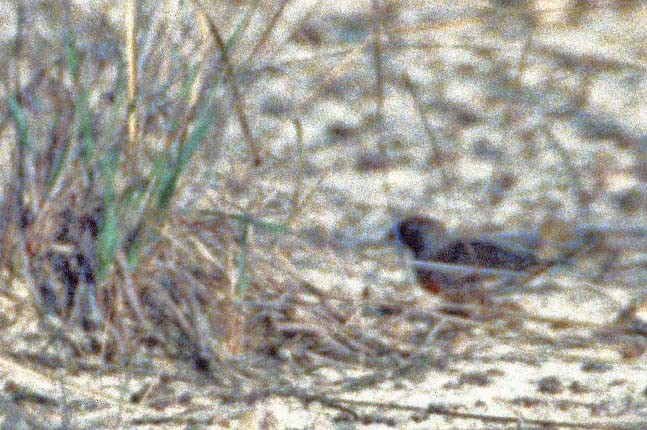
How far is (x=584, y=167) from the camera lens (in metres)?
2.36

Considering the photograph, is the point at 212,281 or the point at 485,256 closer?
the point at 212,281

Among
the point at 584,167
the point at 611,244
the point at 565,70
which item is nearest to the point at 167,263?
the point at 611,244

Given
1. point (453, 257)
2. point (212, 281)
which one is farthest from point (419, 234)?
point (212, 281)

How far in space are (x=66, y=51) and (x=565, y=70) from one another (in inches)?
50.6

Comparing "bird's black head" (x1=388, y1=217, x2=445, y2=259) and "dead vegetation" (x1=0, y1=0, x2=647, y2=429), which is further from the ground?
"bird's black head" (x1=388, y1=217, x2=445, y2=259)

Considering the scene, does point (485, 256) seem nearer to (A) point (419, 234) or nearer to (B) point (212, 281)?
(A) point (419, 234)

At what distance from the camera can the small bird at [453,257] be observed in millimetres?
1930

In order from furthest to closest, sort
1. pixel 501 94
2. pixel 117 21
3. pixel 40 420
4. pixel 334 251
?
pixel 501 94
pixel 117 21
pixel 334 251
pixel 40 420

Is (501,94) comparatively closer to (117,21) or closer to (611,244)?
(611,244)

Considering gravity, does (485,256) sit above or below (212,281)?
above

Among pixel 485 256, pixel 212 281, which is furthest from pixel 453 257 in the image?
pixel 212 281

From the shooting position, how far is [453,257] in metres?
2.04

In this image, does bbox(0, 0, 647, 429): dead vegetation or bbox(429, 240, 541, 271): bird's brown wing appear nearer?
bbox(0, 0, 647, 429): dead vegetation

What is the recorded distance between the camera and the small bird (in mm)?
1930
